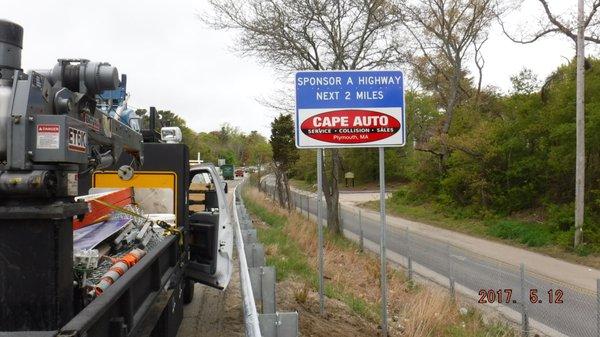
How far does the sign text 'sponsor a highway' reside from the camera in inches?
273

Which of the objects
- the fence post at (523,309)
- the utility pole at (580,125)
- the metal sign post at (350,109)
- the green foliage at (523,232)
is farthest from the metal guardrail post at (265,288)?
the green foliage at (523,232)

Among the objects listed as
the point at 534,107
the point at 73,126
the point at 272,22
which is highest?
the point at 272,22

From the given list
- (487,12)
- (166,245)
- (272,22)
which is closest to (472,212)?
(487,12)

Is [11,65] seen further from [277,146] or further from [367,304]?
[277,146]

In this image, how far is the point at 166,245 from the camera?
455cm

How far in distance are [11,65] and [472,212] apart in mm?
25712

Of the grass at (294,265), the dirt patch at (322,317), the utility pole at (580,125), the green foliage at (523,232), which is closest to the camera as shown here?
the dirt patch at (322,317)

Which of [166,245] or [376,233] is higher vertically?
[166,245]

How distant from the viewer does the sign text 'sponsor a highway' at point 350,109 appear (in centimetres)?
693
